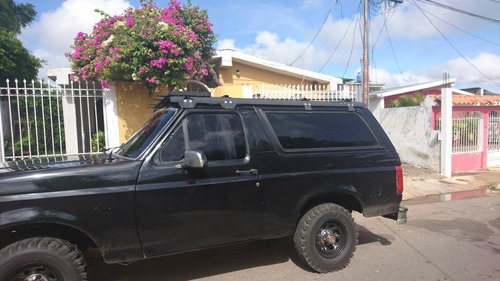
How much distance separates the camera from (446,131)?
11.3 meters

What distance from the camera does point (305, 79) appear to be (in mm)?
13562

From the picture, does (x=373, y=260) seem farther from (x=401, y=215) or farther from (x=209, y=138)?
(x=209, y=138)

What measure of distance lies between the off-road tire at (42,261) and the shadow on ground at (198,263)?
0.75 meters

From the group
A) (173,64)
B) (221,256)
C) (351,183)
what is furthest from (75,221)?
(173,64)

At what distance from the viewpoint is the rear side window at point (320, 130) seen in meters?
4.03

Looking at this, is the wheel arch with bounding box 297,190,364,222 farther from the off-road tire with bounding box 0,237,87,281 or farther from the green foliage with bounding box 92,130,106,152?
the green foliage with bounding box 92,130,106,152

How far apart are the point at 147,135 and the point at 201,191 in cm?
82

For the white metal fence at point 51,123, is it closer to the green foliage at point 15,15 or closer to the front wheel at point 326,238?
the front wheel at point 326,238

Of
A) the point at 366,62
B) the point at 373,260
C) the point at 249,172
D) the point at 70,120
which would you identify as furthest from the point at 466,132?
the point at 70,120

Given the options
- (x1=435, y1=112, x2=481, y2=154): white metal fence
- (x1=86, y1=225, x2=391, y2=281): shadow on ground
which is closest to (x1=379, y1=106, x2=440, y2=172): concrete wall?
(x1=435, y1=112, x2=481, y2=154): white metal fence

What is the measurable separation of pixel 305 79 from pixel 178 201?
36.1ft

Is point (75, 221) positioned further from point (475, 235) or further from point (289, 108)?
point (475, 235)

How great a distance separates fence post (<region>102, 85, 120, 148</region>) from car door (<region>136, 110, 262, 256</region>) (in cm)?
534

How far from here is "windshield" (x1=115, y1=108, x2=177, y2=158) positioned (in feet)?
11.3
